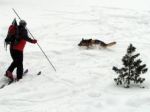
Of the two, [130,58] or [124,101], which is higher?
[130,58]

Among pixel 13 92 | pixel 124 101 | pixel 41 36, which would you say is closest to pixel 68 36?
pixel 41 36

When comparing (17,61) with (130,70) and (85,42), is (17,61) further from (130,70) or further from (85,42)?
(130,70)

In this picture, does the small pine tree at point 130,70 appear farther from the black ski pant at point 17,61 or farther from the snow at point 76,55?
the black ski pant at point 17,61

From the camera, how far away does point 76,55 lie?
12969 millimetres

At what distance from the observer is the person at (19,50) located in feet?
35.4

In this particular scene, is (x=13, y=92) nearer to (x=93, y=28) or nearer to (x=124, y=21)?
(x=93, y=28)

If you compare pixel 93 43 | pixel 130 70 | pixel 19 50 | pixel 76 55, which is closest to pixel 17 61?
pixel 19 50

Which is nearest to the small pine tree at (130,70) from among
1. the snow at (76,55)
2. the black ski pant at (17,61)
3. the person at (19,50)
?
the snow at (76,55)

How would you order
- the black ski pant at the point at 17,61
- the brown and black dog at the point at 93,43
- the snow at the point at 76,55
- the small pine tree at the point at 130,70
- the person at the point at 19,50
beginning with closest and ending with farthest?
the snow at the point at 76,55 < the small pine tree at the point at 130,70 < the person at the point at 19,50 < the black ski pant at the point at 17,61 < the brown and black dog at the point at 93,43

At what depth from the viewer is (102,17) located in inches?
696

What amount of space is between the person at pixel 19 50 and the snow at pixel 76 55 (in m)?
0.37

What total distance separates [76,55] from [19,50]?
Answer: 2562 mm

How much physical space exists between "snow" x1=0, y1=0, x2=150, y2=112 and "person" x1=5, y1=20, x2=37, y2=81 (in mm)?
→ 367

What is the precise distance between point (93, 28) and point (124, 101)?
739cm
